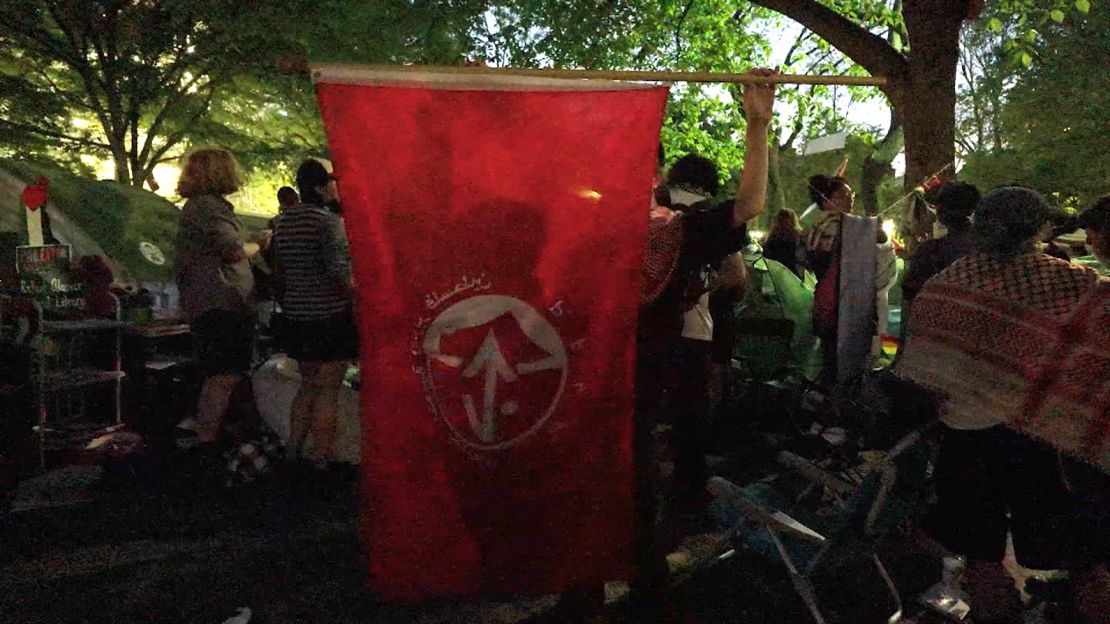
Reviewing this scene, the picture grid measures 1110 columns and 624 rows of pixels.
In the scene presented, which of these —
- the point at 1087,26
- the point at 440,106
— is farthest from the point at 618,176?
the point at 1087,26

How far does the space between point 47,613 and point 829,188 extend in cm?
534

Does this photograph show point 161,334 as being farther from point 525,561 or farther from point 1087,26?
point 1087,26

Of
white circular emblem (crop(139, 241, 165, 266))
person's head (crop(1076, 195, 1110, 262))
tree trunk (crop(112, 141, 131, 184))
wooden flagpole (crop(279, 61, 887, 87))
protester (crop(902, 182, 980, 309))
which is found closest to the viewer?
wooden flagpole (crop(279, 61, 887, 87))

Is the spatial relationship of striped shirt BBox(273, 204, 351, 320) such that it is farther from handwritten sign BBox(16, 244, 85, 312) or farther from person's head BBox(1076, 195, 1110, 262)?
person's head BBox(1076, 195, 1110, 262)

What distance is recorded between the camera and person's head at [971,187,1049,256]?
255 cm

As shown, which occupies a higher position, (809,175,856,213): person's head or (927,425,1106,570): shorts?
(809,175,856,213): person's head

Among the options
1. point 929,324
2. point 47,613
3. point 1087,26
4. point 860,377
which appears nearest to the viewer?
point 929,324

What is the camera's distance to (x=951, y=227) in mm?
4453

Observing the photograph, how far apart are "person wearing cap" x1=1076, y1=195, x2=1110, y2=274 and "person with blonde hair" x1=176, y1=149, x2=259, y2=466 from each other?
4.35m

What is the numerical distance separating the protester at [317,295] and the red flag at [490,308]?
7.28 feet

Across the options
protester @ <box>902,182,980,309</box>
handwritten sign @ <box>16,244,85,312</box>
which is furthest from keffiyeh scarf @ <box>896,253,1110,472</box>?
handwritten sign @ <box>16,244,85,312</box>

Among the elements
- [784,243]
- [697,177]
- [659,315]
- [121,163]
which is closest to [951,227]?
[697,177]

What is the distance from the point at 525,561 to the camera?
262 cm

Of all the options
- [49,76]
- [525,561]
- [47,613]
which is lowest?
[47,613]
